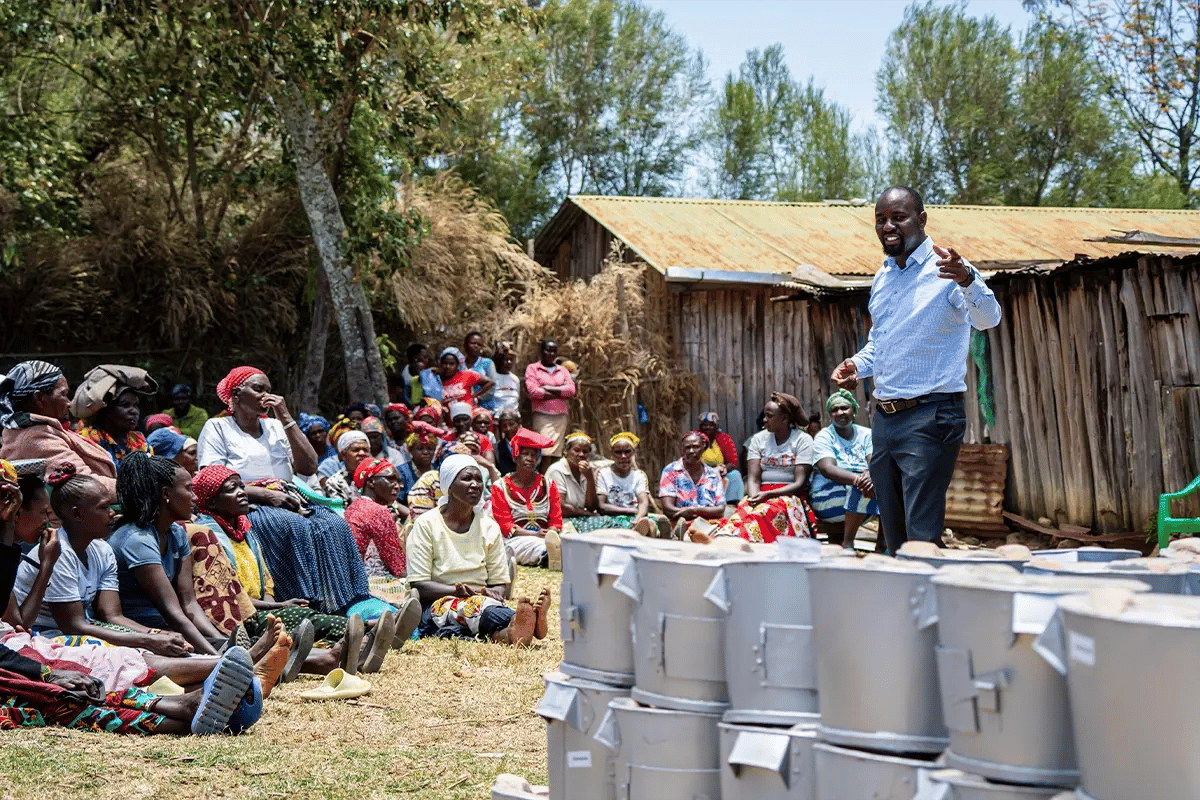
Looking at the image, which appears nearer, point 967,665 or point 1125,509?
point 967,665

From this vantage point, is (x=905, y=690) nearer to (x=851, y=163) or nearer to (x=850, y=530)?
(x=850, y=530)

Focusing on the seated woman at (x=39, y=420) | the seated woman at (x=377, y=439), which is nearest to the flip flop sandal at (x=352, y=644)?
the seated woman at (x=39, y=420)

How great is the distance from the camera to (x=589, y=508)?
11.8m

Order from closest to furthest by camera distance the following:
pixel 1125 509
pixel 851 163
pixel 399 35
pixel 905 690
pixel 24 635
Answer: pixel 905 690 < pixel 24 635 < pixel 1125 509 < pixel 399 35 < pixel 851 163

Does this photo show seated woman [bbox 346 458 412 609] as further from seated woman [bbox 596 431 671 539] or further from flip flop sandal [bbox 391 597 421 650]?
seated woman [bbox 596 431 671 539]

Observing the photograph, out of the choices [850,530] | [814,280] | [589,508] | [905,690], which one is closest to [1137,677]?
[905,690]

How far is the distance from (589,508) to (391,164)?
6842mm

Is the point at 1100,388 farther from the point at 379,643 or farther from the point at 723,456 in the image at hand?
the point at 379,643

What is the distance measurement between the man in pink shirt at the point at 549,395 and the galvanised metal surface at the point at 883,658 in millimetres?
12025

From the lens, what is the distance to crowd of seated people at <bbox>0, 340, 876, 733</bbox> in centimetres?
526

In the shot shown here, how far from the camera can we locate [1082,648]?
7.27ft

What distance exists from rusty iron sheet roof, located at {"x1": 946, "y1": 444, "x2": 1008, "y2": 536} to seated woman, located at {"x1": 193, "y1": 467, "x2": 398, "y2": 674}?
6585 mm

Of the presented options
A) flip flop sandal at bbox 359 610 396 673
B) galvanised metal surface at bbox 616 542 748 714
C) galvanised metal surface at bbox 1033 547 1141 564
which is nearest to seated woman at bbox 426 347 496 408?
flip flop sandal at bbox 359 610 396 673

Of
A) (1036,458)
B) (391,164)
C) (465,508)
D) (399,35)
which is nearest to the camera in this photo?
(465,508)
